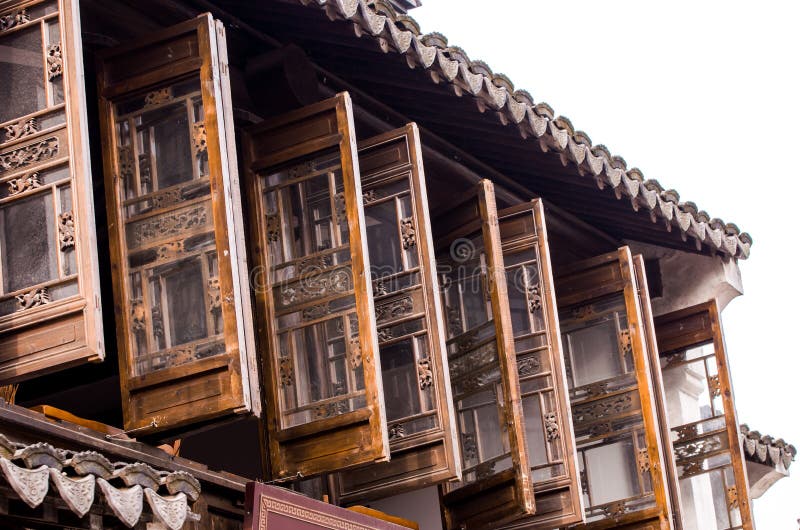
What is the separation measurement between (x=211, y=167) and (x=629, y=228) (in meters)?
5.69

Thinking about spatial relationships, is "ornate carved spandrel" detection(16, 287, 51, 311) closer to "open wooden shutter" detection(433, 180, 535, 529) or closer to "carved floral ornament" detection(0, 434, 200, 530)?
"carved floral ornament" detection(0, 434, 200, 530)

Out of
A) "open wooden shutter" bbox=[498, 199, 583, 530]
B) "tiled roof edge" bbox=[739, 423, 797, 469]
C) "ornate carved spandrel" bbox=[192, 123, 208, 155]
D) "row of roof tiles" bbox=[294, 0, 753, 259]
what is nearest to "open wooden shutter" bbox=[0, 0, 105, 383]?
"ornate carved spandrel" bbox=[192, 123, 208, 155]

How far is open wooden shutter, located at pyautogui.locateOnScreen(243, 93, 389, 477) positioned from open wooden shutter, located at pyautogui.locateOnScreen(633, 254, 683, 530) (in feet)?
12.5

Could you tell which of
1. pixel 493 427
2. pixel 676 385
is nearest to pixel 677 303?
→ pixel 676 385

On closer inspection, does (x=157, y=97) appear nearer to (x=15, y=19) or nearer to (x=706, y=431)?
(x=15, y=19)

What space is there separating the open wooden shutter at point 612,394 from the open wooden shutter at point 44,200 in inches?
219

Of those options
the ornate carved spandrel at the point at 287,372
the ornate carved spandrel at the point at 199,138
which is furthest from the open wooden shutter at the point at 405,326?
the ornate carved spandrel at the point at 199,138

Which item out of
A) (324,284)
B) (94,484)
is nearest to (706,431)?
(324,284)

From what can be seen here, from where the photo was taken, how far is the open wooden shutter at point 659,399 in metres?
12.2

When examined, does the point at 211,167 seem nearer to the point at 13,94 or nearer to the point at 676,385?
the point at 13,94

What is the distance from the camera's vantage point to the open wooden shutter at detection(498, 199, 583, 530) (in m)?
10.9

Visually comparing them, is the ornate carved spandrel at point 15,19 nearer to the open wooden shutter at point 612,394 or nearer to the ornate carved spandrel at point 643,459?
the open wooden shutter at point 612,394

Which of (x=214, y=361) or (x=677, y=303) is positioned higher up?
(x=677, y=303)

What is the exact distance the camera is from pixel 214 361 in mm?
8180
